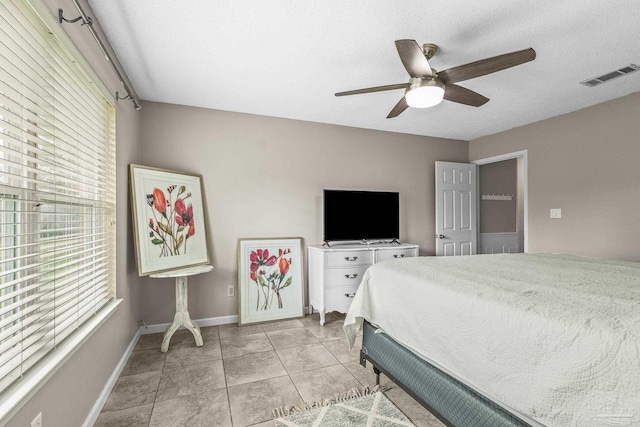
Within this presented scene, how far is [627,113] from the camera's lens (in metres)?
3.18

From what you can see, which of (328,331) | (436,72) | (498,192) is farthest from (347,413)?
(498,192)

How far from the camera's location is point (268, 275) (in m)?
3.71

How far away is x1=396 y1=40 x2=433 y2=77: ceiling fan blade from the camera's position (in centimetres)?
177

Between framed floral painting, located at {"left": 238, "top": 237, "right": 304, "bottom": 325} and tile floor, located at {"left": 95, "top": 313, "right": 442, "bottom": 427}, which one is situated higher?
framed floral painting, located at {"left": 238, "top": 237, "right": 304, "bottom": 325}

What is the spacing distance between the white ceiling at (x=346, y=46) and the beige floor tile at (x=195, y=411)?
7.87 feet

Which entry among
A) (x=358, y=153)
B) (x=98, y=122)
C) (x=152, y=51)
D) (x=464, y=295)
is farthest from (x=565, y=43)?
(x=98, y=122)

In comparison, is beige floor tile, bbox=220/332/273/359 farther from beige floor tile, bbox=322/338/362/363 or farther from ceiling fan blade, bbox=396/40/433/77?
ceiling fan blade, bbox=396/40/433/77

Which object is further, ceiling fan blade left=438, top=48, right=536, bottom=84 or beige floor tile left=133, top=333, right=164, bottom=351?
beige floor tile left=133, top=333, right=164, bottom=351

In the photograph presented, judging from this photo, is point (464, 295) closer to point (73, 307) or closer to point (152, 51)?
point (73, 307)

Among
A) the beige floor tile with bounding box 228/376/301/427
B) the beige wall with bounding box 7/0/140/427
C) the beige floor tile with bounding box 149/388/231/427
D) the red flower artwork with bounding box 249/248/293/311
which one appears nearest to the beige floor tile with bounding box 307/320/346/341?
the red flower artwork with bounding box 249/248/293/311

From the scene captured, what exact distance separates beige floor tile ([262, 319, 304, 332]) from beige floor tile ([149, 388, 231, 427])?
1.26 metres

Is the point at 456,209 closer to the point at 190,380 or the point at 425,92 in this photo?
the point at 425,92

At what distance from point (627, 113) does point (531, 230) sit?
60.2 inches

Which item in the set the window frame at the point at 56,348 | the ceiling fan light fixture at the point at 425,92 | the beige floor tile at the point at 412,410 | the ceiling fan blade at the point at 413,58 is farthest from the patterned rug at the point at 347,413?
the ceiling fan blade at the point at 413,58
